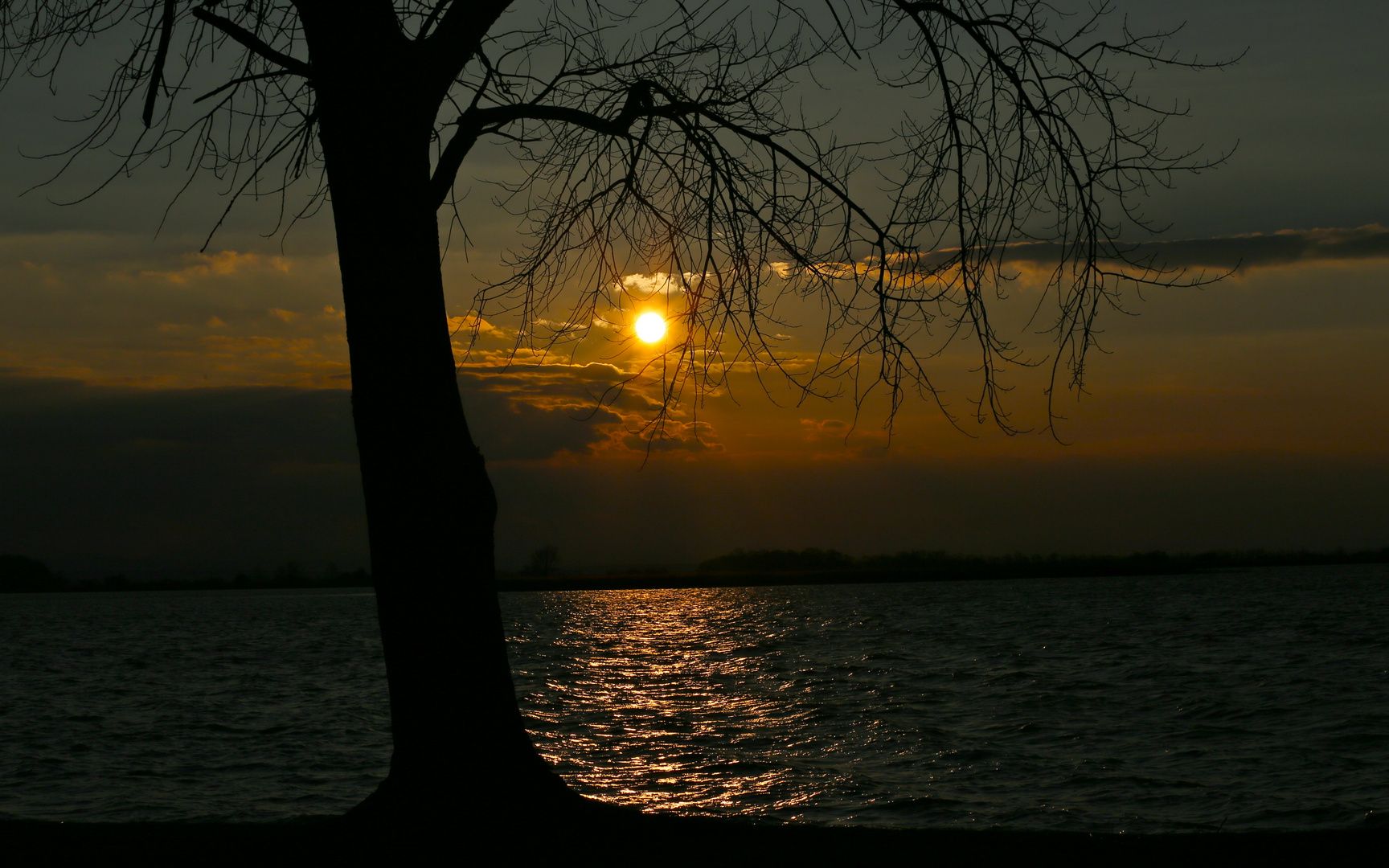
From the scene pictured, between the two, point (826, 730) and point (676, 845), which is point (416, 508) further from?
point (826, 730)

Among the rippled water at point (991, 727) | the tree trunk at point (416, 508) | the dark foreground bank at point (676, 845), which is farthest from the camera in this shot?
the rippled water at point (991, 727)

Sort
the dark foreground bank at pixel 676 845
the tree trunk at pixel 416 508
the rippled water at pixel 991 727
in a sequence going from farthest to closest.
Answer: the rippled water at pixel 991 727
the tree trunk at pixel 416 508
the dark foreground bank at pixel 676 845

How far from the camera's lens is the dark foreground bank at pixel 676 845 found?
209 inches

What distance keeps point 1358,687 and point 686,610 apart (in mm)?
72561

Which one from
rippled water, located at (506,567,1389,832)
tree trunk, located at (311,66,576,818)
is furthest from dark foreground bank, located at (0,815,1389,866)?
rippled water, located at (506,567,1389,832)

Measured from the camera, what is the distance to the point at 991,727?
18.5 m

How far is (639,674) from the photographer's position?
3167 centimetres

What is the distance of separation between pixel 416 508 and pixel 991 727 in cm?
1550

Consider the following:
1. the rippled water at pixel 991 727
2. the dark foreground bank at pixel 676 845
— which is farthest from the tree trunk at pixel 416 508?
the rippled water at pixel 991 727

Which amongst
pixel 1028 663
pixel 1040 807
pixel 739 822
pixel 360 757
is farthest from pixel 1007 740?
pixel 1028 663

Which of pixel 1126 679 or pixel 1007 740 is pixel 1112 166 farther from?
pixel 1126 679

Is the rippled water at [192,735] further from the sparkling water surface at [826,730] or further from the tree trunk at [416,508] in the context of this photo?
the tree trunk at [416,508]

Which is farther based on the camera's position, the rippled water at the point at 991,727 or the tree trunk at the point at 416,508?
the rippled water at the point at 991,727

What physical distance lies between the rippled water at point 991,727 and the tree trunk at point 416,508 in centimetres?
685
